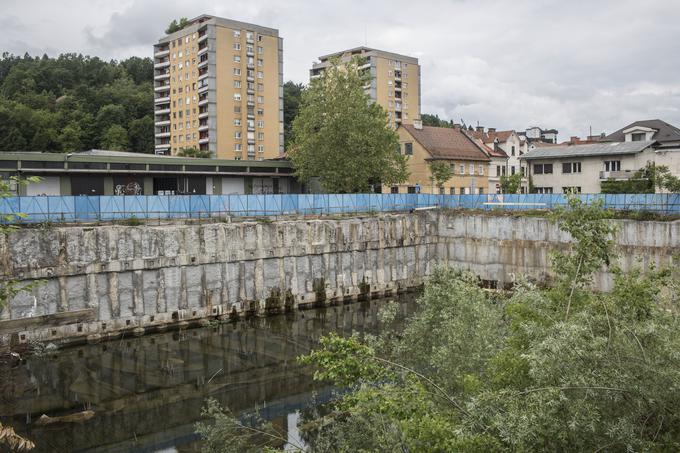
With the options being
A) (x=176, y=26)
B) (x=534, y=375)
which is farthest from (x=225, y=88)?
(x=534, y=375)

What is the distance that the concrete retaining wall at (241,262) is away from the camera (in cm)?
3409

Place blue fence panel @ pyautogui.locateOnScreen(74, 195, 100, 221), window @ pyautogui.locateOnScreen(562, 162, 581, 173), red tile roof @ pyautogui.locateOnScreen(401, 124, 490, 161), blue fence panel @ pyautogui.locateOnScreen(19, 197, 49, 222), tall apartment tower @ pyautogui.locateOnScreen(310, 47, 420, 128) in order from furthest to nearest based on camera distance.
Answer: tall apartment tower @ pyautogui.locateOnScreen(310, 47, 420, 128), red tile roof @ pyautogui.locateOnScreen(401, 124, 490, 161), window @ pyautogui.locateOnScreen(562, 162, 581, 173), blue fence panel @ pyautogui.locateOnScreen(74, 195, 100, 221), blue fence panel @ pyautogui.locateOnScreen(19, 197, 49, 222)

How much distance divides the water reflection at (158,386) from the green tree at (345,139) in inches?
975

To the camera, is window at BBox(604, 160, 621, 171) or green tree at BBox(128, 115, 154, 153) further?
green tree at BBox(128, 115, 154, 153)

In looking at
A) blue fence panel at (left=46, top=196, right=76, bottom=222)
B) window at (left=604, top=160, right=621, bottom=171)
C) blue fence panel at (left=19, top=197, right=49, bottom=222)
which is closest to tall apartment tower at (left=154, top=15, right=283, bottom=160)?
window at (left=604, top=160, right=621, bottom=171)

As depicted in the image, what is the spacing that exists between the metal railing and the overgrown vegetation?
55.3 ft

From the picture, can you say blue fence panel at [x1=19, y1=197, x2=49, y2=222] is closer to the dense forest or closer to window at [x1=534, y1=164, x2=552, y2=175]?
window at [x1=534, y1=164, x2=552, y2=175]

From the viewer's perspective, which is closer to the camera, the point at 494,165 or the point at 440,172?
the point at 440,172

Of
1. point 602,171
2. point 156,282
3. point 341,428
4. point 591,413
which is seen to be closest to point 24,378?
point 156,282

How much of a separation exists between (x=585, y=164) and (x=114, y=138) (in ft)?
262

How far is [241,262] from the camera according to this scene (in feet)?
137

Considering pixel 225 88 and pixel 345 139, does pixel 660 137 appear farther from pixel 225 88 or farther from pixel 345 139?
pixel 225 88

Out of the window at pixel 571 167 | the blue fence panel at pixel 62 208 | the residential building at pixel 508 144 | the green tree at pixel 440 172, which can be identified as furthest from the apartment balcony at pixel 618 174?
the blue fence panel at pixel 62 208

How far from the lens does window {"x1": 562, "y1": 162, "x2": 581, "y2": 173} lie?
2485 inches
